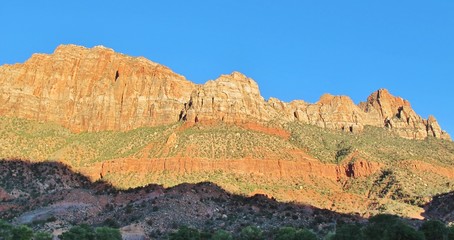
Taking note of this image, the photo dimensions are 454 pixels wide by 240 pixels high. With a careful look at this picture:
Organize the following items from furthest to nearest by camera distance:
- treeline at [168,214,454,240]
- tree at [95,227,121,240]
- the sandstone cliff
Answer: the sandstone cliff, tree at [95,227,121,240], treeline at [168,214,454,240]

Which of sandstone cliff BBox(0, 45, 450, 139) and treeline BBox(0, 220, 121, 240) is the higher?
sandstone cliff BBox(0, 45, 450, 139)

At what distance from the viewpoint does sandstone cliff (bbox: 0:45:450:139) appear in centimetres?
13625

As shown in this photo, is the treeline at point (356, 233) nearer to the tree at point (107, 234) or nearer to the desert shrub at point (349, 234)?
the desert shrub at point (349, 234)

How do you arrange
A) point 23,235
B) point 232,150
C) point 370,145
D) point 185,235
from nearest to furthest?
point 185,235
point 23,235
point 232,150
point 370,145

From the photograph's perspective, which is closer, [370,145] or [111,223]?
[111,223]

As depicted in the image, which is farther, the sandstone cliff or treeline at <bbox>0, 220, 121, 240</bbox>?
the sandstone cliff

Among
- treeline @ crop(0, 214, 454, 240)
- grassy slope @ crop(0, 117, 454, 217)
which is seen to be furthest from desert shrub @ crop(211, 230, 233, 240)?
grassy slope @ crop(0, 117, 454, 217)

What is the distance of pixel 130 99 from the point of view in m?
150

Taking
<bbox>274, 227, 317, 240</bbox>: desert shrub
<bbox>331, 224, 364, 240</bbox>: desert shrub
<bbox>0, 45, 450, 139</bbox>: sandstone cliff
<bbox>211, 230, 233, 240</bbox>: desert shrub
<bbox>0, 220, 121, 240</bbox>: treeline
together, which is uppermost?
<bbox>0, 45, 450, 139</bbox>: sandstone cliff

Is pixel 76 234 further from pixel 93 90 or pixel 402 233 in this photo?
pixel 93 90

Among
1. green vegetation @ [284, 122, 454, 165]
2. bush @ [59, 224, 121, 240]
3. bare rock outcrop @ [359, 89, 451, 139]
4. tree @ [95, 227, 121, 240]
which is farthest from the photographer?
bare rock outcrop @ [359, 89, 451, 139]

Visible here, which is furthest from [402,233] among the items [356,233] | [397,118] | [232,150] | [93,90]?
[397,118]

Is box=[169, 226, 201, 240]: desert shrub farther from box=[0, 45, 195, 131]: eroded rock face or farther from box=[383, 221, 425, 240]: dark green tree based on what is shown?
box=[0, 45, 195, 131]: eroded rock face

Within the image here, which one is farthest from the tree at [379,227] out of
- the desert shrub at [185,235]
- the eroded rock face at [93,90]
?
the eroded rock face at [93,90]
